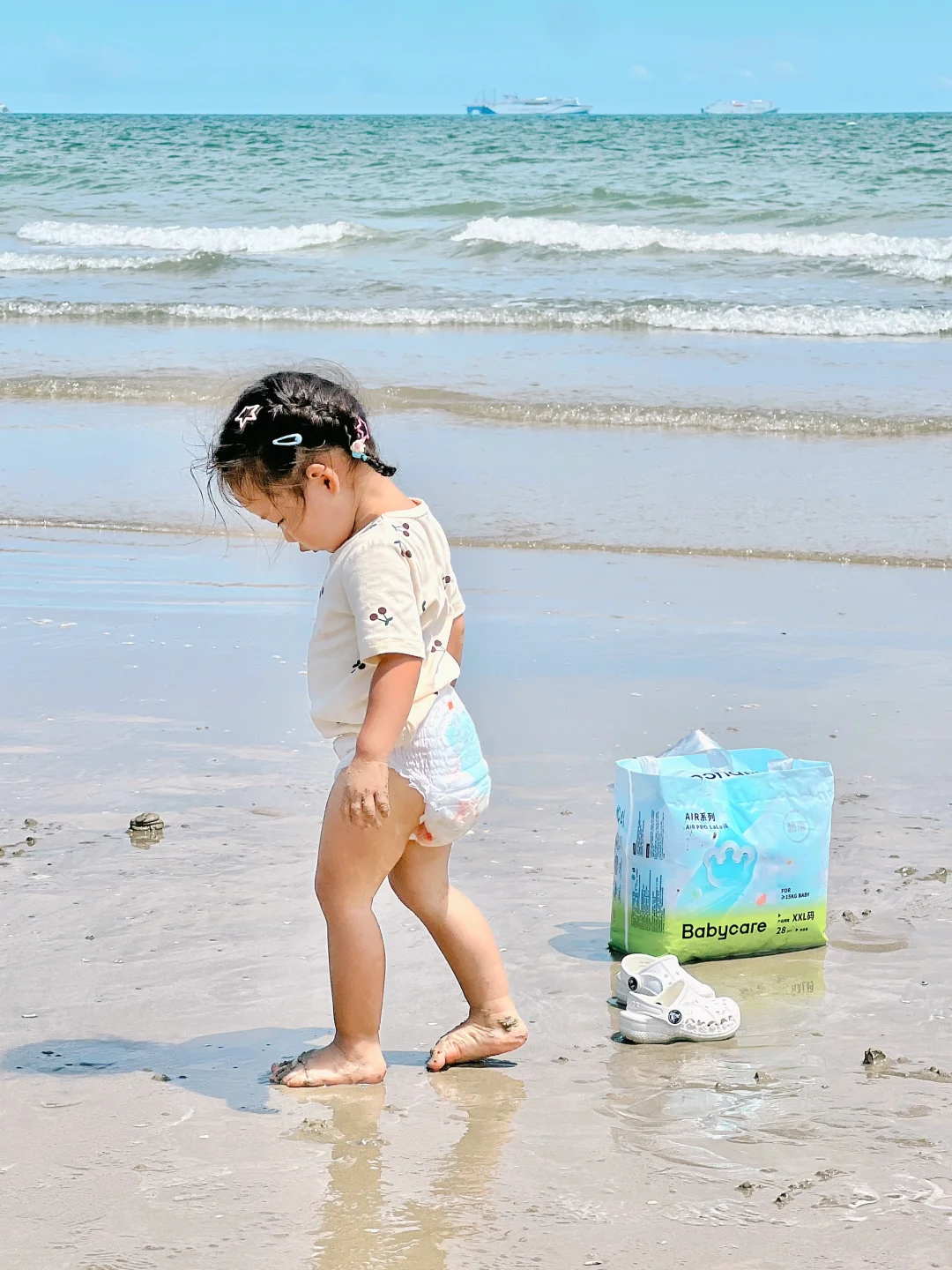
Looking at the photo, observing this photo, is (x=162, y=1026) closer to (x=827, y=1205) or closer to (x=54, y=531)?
(x=827, y=1205)

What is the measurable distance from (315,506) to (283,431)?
15 cm

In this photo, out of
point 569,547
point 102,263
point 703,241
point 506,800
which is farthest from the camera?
point 703,241

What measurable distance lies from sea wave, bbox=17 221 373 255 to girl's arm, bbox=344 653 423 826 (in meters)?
21.9

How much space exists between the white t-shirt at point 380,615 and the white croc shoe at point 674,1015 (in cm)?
75

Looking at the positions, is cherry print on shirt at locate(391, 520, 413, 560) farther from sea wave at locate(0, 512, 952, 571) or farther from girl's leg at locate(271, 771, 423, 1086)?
sea wave at locate(0, 512, 952, 571)

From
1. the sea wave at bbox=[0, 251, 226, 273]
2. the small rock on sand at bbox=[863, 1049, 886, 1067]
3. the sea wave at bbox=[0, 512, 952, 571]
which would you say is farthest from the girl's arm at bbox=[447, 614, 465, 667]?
the sea wave at bbox=[0, 251, 226, 273]

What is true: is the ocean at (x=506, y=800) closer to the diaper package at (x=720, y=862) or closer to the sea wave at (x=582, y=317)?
the diaper package at (x=720, y=862)

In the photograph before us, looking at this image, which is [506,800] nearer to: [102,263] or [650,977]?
[650,977]

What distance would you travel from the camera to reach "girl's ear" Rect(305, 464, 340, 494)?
280 centimetres

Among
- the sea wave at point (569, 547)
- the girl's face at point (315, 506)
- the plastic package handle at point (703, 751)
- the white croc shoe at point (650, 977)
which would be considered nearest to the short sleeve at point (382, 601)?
the girl's face at point (315, 506)

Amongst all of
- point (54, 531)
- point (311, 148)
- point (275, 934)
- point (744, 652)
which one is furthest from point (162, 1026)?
point (311, 148)

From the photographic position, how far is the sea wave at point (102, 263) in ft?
69.9

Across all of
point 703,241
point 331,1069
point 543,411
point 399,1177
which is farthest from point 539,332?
point 399,1177

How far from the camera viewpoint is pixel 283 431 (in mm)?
2781
